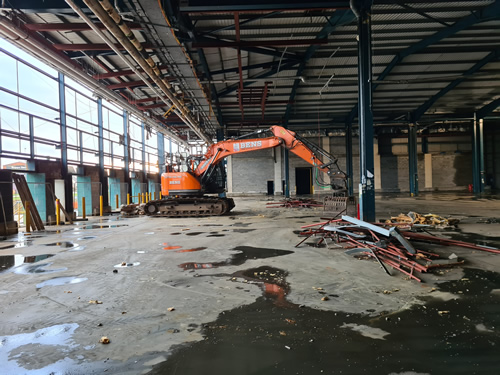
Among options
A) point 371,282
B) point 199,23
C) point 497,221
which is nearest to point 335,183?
point 497,221

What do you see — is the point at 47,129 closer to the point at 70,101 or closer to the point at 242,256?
the point at 70,101

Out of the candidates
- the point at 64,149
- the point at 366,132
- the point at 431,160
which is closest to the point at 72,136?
the point at 64,149

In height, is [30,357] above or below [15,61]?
below

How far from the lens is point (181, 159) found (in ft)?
49.6

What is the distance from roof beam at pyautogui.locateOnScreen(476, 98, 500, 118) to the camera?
24.6 metres

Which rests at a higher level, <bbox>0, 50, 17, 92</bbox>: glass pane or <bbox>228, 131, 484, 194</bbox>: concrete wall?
<bbox>0, 50, 17, 92</bbox>: glass pane

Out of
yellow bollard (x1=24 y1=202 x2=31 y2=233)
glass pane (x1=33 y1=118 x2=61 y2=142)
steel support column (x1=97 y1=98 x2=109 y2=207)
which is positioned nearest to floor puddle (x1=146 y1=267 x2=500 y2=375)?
yellow bollard (x1=24 y1=202 x2=31 y2=233)

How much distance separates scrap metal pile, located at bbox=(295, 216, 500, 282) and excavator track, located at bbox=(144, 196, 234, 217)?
776cm

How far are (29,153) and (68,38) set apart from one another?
220 inches

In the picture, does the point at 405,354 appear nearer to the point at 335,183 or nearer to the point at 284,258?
the point at 284,258

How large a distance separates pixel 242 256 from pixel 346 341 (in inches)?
142

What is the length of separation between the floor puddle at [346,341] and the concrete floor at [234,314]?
0.02m

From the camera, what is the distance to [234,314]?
A: 3.50 meters

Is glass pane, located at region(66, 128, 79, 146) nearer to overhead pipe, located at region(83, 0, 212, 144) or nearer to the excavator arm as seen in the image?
overhead pipe, located at region(83, 0, 212, 144)
